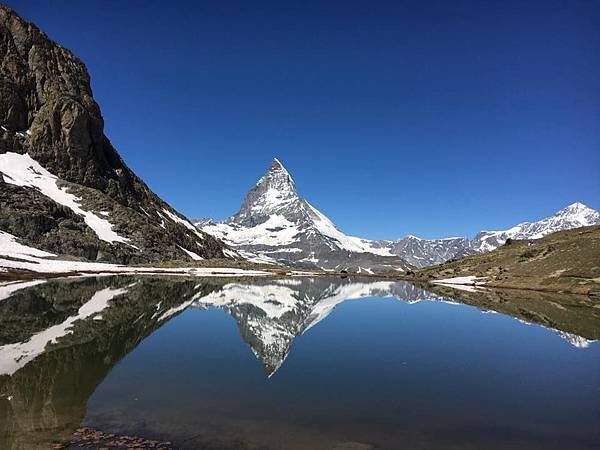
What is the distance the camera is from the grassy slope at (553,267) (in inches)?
3944

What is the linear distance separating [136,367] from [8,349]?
8938 millimetres

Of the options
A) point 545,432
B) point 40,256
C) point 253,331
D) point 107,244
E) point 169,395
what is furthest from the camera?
point 107,244

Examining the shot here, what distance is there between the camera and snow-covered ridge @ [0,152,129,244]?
161863 mm

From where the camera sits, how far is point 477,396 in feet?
72.2

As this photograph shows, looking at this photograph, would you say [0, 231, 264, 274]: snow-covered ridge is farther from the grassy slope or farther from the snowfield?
the grassy slope

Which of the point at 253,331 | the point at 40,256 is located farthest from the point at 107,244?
the point at 253,331

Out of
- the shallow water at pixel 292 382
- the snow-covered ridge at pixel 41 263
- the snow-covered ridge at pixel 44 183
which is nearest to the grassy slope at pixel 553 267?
the shallow water at pixel 292 382

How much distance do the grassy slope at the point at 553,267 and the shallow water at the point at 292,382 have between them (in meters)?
61.3

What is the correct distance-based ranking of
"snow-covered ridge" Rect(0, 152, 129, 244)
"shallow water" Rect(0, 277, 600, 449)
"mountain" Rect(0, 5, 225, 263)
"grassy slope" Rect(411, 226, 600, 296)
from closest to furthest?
"shallow water" Rect(0, 277, 600, 449) < "grassy slope" Rect(411, 226, 600, 296) < "mountain" Rect(0, 5, 225, 263) < "snow-covered ridge" Rect(0, 152, 129, 244)

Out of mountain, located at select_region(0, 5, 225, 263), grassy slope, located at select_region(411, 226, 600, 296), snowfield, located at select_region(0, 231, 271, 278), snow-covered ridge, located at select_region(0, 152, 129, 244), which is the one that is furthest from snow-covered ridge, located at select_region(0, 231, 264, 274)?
grassy slope, located at select_region(411, 226, 600, 296)

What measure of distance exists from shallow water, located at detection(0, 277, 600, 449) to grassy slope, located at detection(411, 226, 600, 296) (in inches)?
2413

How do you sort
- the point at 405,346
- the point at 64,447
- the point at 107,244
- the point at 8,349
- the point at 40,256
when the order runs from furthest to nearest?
→ 1. the point at 107,244
2. the point at 40,256
3. the point at 405,346
4. the point at 8,349
5. the point at 64,447

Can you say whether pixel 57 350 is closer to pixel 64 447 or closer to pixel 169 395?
pixel 169 395

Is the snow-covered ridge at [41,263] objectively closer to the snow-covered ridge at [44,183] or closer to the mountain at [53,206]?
the mountain at [53,206]
